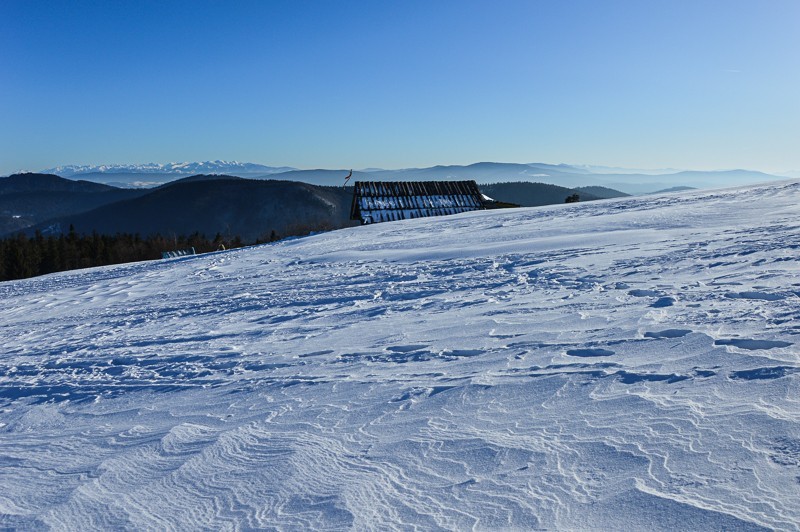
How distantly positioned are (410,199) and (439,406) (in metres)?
24.0

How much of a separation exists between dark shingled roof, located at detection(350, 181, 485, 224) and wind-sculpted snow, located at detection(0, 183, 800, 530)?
1777cm

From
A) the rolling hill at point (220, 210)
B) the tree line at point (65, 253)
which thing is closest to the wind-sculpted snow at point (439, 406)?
the tree line at point (65, 253)

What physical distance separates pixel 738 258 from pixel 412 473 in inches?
233

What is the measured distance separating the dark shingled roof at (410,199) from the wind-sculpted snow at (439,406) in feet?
58.3

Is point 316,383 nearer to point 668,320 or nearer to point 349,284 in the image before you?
point 668,320

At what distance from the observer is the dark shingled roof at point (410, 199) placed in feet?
82.4

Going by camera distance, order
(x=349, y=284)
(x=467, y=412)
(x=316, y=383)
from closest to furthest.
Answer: (x=467, y=412) < (x=316, y=383) < (x=349, y=284)

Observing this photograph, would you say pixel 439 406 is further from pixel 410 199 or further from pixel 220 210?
pixel 220 210

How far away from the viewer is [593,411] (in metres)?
2.98

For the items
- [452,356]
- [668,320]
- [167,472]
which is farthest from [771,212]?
[167,472]

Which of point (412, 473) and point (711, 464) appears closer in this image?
point (711, 464)

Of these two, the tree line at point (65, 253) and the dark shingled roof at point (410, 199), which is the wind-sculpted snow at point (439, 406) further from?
the tree line at point (65, 253)

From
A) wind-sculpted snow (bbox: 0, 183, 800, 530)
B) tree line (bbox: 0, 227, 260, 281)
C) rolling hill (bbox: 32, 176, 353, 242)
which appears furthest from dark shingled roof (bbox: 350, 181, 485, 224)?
rolling hill (bbox: 32, 176, 353, 242)

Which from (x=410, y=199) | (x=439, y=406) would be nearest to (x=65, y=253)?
(x=410, y=199)
